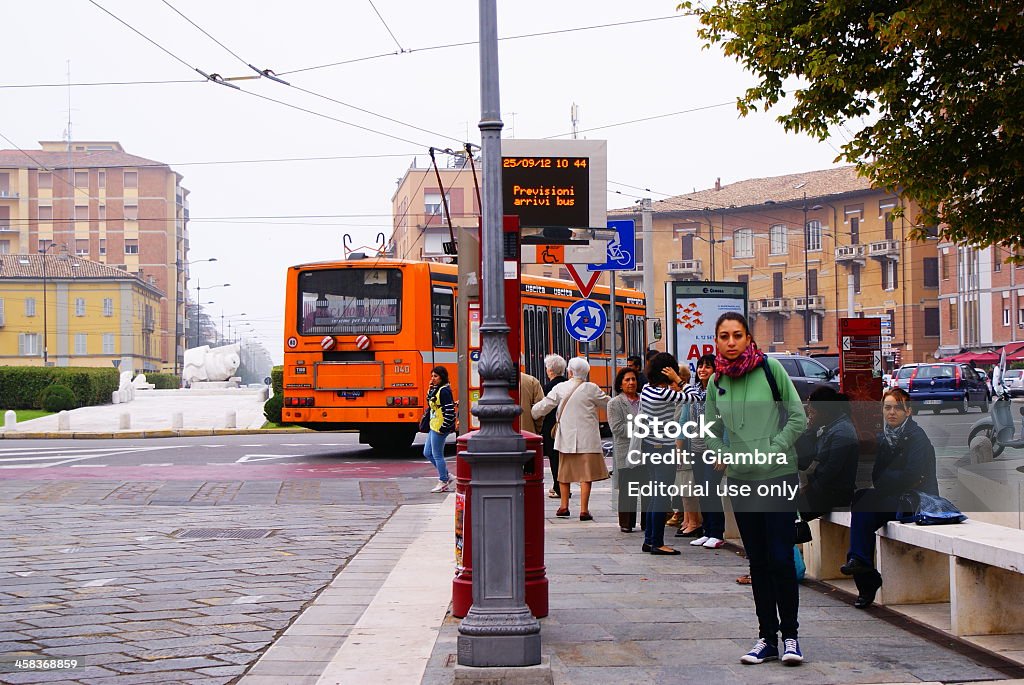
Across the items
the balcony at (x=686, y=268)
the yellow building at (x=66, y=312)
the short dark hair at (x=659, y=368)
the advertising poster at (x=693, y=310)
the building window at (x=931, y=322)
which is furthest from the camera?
the yellow building at (x=66, y=312)

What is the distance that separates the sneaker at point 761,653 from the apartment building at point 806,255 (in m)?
69.8

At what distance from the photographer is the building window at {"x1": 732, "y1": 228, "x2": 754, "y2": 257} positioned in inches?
3487

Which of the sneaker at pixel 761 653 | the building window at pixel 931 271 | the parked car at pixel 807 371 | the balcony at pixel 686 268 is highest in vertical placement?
the balcony at pixel 686 268

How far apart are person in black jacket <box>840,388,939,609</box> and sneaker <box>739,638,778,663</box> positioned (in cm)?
174

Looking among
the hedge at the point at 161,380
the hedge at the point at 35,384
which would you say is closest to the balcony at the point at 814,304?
the hedge at the point at 161,380

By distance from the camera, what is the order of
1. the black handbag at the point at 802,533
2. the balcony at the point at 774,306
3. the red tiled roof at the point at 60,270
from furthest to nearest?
the red tiled roof at the point at 60,270
the balcony at the point at 774,306
the black handbag at the point at 802,533

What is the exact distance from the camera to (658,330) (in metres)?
29.6

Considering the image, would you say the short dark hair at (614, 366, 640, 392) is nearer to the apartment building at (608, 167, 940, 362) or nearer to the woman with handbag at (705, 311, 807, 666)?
the woman with handbag at (705, 311, 807, 666)

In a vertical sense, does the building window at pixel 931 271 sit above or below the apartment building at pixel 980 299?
above

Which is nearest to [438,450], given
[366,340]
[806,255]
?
[366,340]

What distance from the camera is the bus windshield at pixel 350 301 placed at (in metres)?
22.6

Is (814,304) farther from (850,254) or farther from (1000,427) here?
(1000,427)

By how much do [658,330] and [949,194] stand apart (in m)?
13.9

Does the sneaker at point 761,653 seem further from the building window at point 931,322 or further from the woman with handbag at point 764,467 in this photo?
the building window at point 931,322
